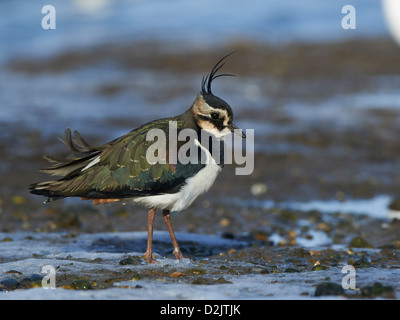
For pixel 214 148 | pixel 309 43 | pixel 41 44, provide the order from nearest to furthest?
pixel 214 148 < pixel 309 43 < pixel 41 44

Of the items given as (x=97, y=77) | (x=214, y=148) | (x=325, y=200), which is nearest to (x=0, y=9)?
(x=97, y=77)

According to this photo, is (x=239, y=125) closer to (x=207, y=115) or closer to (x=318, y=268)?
(x=207, y=115)

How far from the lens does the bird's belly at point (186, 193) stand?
5812 mm

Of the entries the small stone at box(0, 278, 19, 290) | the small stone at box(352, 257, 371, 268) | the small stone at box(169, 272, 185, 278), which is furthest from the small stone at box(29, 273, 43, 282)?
the small stone at box(352, 257, 371, 268)

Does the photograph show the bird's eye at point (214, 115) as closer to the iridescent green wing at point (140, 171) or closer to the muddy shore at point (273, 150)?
the iridescent green wing at point (140, 171)

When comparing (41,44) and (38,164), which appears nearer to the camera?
(38,164)

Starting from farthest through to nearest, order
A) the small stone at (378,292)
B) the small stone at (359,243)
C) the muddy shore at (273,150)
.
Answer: the muddy shore at (273,150) → the small stone at (359,243) → the small stone at (378,292)

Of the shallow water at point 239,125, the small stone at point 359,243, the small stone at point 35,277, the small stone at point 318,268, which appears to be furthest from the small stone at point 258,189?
the small stone at point 35,277

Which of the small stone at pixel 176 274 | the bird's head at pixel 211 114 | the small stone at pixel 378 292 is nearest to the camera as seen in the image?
the small stone at pixel 378 292
